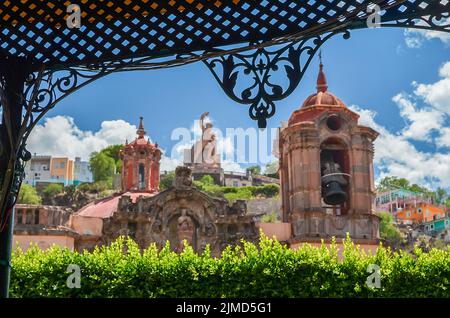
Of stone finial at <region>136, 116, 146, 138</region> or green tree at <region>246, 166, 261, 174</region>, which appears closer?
stone finial at <region>136, 116, 146, 138</region>

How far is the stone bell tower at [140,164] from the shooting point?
3319 centimetres

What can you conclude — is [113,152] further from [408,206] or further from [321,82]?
[321,82]

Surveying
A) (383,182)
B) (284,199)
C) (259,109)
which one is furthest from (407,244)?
(383,182)

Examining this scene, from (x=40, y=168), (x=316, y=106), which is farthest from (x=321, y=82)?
(x=40, y=168)

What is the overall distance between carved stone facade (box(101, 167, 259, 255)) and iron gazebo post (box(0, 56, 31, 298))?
63.5ft

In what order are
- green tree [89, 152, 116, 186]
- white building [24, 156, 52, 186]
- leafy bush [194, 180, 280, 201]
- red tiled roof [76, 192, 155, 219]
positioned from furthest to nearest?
white building [24, 156, 52, 186], green tree [89, 152, 116, 186], leafy bush [194, 180, 280, 201], red tiled roof [76, 192, 155, 219]

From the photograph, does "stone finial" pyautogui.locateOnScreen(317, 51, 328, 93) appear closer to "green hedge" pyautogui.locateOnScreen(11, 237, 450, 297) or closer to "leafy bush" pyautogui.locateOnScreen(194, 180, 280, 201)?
"green hedge" pyautogui.locateOnScreen(11, 237, 450, 297)

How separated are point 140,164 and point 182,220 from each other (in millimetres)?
10026

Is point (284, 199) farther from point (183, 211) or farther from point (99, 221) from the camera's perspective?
point (99, 221)

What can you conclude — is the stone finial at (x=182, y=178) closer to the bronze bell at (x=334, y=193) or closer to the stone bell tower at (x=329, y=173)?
the stone bell tower at (x=329, y=173)

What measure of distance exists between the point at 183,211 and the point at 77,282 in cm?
1164

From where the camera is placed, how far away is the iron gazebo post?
475 centimetres

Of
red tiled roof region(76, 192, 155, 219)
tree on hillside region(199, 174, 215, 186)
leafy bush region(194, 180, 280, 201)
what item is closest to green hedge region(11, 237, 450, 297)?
red tiled roof region(76, 192, 155, 219)

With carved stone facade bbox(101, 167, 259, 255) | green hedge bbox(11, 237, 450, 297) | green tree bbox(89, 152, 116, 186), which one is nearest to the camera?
green hedge bbox(11, 237, 450, 297)
